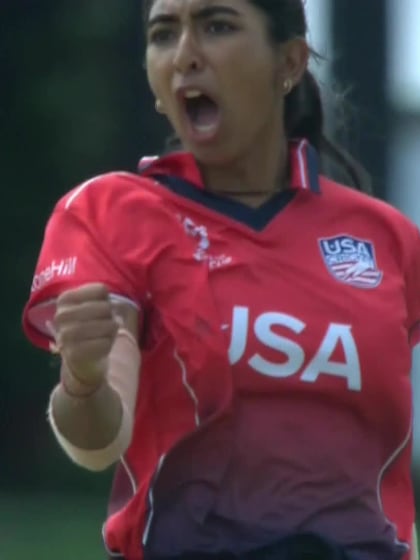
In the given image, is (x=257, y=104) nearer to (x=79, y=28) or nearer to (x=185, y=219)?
(x=185, y=219)

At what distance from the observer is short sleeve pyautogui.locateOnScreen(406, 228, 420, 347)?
10.8 ft

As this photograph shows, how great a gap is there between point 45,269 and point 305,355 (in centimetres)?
38

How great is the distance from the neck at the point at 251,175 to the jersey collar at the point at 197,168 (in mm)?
27

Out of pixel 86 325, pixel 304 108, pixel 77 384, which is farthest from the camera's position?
pixel 304 108

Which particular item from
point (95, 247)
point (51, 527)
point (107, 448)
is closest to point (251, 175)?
point (95, 247)

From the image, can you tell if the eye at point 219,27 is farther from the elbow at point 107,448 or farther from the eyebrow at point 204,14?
the elbow at point 107,448

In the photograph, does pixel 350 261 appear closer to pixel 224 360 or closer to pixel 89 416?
pixel 224 360

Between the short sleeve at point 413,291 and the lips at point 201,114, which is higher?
the lips at point 201,114

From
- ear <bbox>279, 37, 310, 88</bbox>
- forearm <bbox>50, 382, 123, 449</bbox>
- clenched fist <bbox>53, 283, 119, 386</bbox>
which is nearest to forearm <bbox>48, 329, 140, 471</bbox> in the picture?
forearm <bbox>50, 382, 123, 449</bbox>

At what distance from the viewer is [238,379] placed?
3.03 meters

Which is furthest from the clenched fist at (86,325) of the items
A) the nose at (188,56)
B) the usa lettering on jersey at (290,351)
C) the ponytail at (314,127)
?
the ponytail at (314,127)

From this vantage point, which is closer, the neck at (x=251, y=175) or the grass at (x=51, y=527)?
the neck at (x=251, y=175)

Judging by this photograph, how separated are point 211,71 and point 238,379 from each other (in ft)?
1.57

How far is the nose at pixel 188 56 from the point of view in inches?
126
